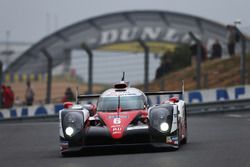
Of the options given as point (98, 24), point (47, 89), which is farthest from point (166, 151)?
point (98, 24)

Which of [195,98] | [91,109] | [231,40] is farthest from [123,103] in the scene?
[231,40]

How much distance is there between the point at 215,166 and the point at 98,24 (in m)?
31.3

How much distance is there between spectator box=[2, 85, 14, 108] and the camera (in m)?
29.0

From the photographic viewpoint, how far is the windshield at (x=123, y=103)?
52.5 feet

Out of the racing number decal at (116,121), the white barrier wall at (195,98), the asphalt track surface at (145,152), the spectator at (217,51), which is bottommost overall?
the asphalt track surface at (145,152)

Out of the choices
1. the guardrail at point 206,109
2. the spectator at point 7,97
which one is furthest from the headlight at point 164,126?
the spectator at point 7,97

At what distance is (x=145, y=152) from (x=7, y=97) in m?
14.5

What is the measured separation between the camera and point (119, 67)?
93.5 ft

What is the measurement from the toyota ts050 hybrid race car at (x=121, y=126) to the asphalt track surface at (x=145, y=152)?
0.21m

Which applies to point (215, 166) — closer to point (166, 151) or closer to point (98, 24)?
point (166, 151)

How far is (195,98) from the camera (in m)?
28.4

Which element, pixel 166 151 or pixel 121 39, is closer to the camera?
pixel 166 151

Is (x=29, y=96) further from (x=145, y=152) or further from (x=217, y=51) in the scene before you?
(x=145, y=152)

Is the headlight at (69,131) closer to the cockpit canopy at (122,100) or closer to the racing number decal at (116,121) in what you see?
the racing number decal at (116,121)
